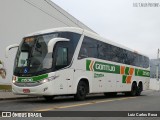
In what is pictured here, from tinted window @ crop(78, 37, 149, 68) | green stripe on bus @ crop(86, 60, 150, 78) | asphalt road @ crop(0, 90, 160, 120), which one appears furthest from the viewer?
green stripe on bus @ crop(86, 60, 150, 78)

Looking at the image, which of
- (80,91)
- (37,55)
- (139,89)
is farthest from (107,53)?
(139,89)

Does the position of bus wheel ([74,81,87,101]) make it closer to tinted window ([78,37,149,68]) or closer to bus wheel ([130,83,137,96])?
tinted window ([78,37,149,68])

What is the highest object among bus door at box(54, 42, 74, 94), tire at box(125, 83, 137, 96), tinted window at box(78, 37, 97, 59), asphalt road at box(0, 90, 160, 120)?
tinted window at box(78, 37, 97, 59)

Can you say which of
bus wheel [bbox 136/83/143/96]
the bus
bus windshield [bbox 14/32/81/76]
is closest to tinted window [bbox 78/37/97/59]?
the bus

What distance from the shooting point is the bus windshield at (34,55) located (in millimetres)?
14742

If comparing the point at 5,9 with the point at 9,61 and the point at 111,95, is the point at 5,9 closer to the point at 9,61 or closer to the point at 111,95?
the point at 9,61

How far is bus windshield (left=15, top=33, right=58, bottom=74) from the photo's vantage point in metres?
14.7

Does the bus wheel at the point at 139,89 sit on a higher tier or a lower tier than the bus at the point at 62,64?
lower

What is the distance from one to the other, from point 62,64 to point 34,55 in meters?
1.28

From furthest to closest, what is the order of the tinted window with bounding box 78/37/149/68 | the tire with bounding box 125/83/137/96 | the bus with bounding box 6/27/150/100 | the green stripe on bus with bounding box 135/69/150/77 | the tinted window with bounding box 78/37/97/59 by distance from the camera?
the green stripe on bus with bounding box 135/69/150/77 → the tire with bounding box 125/83/137/96 → the tinted window with bounding box 78/37/149/68 → the tinted window with bounding box 78/37/97/59 → the bus with bounding box 6/27/150/100

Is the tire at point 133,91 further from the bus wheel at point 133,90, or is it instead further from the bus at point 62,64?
the bus at point 62,64

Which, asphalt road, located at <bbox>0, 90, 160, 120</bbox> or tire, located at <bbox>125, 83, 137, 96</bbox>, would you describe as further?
tire, located at <bbox>125, 83, 137, 96</bbox>

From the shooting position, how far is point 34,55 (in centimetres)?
1499

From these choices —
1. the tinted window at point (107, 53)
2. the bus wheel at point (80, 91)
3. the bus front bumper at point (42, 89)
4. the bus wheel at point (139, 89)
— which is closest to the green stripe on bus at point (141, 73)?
the tinted window at point (107, 53)
